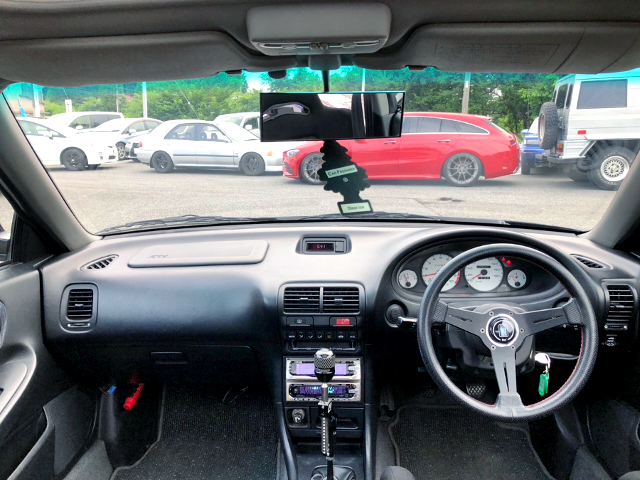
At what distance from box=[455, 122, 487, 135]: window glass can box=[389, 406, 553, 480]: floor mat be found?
5.09 ft

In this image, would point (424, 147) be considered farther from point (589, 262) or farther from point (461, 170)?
point (589, 262)

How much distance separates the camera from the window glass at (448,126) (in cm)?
253

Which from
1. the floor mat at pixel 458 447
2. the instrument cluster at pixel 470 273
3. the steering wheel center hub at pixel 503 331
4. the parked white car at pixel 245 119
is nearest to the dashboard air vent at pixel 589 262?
the instrument cluster at pixel 470 273

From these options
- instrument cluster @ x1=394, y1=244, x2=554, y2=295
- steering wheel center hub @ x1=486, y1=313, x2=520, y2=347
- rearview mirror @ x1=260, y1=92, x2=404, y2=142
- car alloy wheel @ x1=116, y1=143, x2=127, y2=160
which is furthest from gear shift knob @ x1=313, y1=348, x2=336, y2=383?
car alloy wheel @ x1=116, y1=143, x2=127, y2=160

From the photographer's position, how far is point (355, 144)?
2.43 meters

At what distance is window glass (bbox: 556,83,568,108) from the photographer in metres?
2.30

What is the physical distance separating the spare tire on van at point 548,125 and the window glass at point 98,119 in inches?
84.4

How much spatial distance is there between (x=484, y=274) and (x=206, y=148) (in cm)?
160

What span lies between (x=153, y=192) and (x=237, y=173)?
0.54 metres

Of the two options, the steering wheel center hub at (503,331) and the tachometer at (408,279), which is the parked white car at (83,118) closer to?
the tachometer at (408,279)

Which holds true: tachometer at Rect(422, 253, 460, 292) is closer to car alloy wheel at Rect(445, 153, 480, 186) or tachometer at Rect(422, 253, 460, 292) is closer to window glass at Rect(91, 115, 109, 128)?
car alloy wheel at Rect(445, 153, 480, 186)

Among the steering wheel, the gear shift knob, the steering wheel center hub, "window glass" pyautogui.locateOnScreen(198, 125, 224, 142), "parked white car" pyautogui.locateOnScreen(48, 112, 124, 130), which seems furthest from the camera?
"window glass" pyautogui.locateOnScreen(198, 125, 224, 142)

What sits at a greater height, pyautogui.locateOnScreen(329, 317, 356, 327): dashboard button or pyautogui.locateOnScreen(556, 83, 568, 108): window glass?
pyautogui.locateOnScreen(556, 83, 568, 108): window glass

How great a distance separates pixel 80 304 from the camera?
2600 mm
